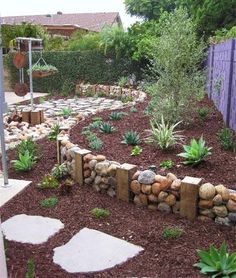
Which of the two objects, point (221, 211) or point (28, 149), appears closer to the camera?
point (221, 211)

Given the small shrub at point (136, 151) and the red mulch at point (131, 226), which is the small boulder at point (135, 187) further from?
the small shrub at point (136, 151)

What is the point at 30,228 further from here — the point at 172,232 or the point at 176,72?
the point at 176,72

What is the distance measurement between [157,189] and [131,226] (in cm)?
43

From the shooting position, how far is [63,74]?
1459 centimetres

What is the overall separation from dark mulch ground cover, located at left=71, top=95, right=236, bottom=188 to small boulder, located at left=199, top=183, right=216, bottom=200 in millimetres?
416

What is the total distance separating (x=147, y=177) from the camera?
3.47 m

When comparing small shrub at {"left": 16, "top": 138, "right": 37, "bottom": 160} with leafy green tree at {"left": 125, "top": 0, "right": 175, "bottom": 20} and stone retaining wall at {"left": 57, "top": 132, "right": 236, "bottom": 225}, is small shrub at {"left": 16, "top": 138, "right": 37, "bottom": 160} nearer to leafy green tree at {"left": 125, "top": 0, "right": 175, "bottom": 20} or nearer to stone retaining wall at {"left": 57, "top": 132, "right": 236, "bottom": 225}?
stone retaining wall at {"left": 57, "top": 132, "right": 236, "bottom": 225}

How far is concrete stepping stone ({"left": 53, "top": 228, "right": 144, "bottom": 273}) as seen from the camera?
2598 mm

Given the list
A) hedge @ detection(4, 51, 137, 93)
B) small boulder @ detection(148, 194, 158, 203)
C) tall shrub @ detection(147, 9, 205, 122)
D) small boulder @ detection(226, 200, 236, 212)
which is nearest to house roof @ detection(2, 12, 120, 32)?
hedge @ detection(4, 51, 137, 93)

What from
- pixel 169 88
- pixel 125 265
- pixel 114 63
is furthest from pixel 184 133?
pixel 114 63

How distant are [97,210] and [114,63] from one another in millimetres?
11274

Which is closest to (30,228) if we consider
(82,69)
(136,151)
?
(136,151)

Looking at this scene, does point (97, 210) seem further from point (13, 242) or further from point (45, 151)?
point (45, 151)

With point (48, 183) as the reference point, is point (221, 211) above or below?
above
